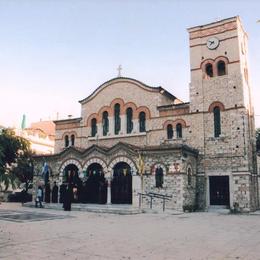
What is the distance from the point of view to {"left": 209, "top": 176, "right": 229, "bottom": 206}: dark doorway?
21906mm

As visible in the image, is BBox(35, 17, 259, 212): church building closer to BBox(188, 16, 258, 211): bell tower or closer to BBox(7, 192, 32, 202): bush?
BBox(188, 16, 258, 211): bell tower

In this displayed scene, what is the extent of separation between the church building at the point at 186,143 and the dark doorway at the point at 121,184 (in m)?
0.07

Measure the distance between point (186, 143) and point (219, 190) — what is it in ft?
12.9

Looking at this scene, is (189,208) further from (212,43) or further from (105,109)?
(212,43)

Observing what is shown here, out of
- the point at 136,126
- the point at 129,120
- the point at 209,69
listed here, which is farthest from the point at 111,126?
the point at 209,69

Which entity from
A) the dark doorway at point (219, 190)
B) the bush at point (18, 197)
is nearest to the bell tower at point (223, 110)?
the dark doorway at point (219, 190)

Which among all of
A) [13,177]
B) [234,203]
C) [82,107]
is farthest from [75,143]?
[13,177]

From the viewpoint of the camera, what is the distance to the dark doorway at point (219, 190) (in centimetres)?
2191

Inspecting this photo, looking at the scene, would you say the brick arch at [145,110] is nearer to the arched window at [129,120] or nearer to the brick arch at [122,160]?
the arched window at [129,120]

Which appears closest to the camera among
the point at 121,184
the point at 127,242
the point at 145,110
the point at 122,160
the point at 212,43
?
the point at 127,242

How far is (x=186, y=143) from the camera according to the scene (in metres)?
23.5

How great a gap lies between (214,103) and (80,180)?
1118 cm

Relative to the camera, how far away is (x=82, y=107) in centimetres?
2827

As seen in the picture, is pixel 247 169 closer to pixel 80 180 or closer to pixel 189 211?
pixel 189 211
